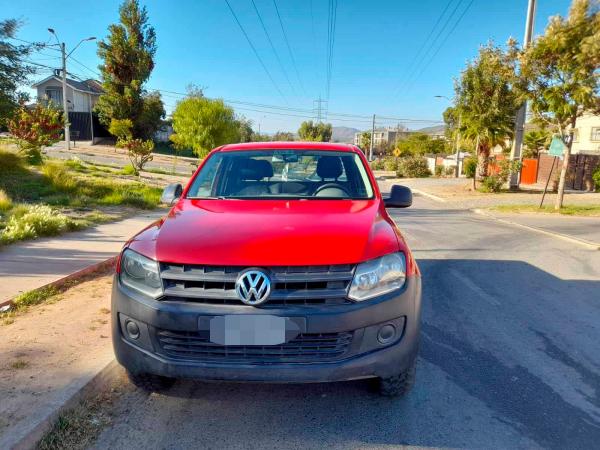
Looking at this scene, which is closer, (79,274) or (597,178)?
(79,274)

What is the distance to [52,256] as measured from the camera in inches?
248

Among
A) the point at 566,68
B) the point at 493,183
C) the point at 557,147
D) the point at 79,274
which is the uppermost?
the point at 566,68

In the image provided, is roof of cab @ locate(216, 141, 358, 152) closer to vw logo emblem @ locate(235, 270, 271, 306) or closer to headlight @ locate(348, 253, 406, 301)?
headlight @ locate(348, 253, 406, 301)

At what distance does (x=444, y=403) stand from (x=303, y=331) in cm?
128

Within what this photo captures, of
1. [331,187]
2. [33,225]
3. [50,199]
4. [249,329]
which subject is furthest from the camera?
[50,199]

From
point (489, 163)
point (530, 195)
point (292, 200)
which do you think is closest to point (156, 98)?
point (489, 163)

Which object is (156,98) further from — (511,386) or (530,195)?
(511,386)

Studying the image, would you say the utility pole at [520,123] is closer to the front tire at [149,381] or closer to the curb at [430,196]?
the curb at [430,196]

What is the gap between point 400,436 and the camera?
273 centimetres

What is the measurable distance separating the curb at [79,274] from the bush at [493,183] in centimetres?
2015

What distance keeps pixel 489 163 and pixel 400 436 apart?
80.2ft

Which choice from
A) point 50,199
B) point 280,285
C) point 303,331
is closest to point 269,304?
point 280,285

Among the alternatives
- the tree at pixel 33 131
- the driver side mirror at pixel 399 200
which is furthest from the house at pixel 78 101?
the driver side mirror at pixel 399 200

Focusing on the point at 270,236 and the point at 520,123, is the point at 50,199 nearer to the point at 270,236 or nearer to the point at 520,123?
the point at 270,236
